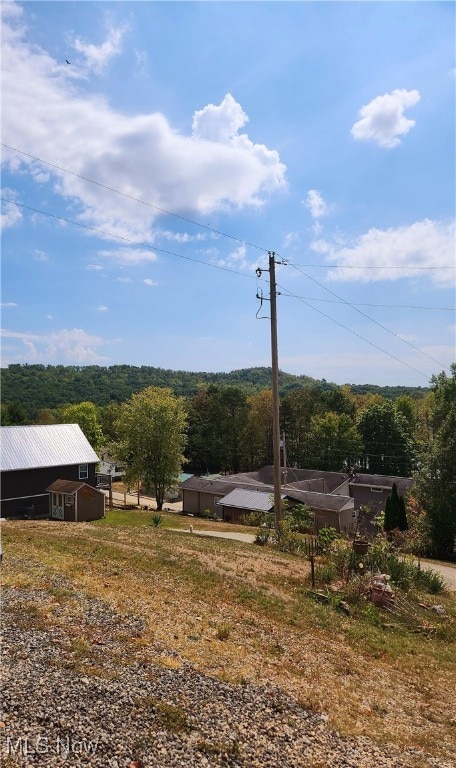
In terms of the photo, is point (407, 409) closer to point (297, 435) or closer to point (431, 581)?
point (297, 435)

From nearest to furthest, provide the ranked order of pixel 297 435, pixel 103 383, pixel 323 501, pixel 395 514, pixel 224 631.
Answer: pixel 224 631 < pixel 395 514 < pixel 323 501 < pixel 297 435 < pixel 103 383

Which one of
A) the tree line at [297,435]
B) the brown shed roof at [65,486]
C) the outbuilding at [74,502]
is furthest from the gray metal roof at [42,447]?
the tree line at [297,435]

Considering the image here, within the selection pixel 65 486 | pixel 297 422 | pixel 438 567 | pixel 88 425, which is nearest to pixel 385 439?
pixel 297 422

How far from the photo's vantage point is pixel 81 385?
13862cm

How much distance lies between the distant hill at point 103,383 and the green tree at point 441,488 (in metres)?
72.9

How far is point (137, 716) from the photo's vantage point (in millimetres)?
5406

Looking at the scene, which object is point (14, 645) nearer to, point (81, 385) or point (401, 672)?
point (401, 672)

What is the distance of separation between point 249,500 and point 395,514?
10.7m

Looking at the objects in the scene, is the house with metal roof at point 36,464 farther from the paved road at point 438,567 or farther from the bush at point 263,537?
the bush at point 263,537

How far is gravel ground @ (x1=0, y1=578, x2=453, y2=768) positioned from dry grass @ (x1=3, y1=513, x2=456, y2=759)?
298mm

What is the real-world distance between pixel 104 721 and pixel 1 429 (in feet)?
97.3

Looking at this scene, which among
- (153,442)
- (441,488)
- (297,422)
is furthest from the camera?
(297,422)

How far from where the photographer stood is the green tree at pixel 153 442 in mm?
39438

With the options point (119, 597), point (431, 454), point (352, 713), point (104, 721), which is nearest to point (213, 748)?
point (104, 721)
